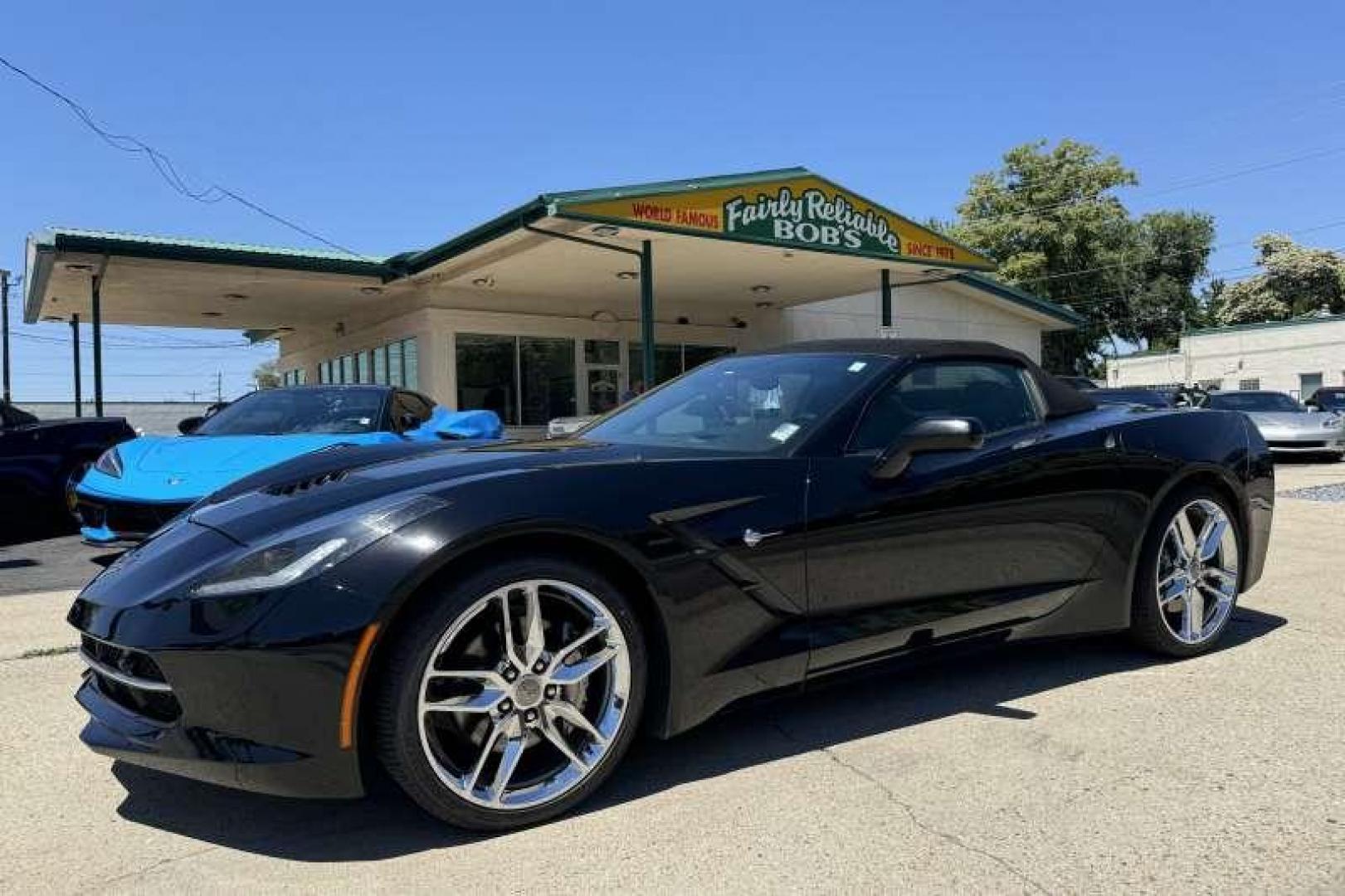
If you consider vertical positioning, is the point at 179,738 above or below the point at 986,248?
below

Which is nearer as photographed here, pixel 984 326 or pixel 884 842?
pixel 884 842

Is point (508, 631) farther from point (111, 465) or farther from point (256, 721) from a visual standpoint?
point (111, 465)

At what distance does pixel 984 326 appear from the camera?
2636cm

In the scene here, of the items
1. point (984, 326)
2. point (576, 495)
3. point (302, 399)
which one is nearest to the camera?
point (576, 495)

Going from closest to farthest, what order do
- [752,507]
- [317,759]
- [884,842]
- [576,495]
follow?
[317,759]
[884,842]
[576,495]
[752,507]

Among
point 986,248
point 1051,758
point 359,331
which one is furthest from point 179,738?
point 986,248

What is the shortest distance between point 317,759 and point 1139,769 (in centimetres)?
241

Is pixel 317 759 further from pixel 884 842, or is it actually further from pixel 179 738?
pixel 884 842

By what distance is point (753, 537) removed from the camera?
9.38 feet

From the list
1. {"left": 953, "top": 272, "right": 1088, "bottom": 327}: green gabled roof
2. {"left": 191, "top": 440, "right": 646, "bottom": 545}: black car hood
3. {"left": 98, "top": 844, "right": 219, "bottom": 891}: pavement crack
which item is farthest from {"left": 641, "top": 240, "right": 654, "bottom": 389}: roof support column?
{"left": 98, "top": 844, "right": 219, "bottom": 891}: pavement crack

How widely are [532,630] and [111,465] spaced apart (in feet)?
16.8

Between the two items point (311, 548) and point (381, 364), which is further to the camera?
point (381, 364)

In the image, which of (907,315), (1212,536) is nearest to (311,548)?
(1212,536)

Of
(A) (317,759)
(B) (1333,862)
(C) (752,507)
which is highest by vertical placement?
(C) (752,507)
